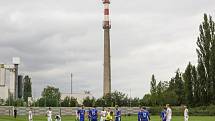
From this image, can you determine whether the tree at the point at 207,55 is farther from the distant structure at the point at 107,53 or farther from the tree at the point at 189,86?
the distant structure at the point at 107,53

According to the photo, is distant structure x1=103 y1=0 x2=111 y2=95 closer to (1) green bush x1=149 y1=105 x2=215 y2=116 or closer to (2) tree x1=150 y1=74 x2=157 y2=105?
(2) tree x1=150 y1=74 x2=157 y2=105

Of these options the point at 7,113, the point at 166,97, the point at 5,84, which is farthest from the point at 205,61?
the point at 5,84

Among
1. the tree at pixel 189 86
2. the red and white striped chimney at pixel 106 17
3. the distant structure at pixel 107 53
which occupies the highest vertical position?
the red and white striped chimney at pixel 106 17

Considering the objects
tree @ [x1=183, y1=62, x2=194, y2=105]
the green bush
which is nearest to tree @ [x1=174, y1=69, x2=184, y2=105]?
tree @ [x1=183, y1=62, x2=194, y2=105]

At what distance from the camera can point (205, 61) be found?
9525 cm

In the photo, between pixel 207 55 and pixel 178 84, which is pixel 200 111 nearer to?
pixel 207 55

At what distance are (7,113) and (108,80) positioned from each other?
36484 millimetres

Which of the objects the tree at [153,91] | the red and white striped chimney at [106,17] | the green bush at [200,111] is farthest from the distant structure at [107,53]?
the green bush at [200,111]

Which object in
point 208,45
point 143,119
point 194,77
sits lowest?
point 143,119

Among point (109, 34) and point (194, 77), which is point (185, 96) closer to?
point (194, 77)

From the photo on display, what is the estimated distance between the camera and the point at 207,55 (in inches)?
3750

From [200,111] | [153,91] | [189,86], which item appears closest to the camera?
[200,111]

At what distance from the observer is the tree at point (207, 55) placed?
307 ft

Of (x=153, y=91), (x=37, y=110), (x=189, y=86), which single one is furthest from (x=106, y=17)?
(x=37, y=110)
